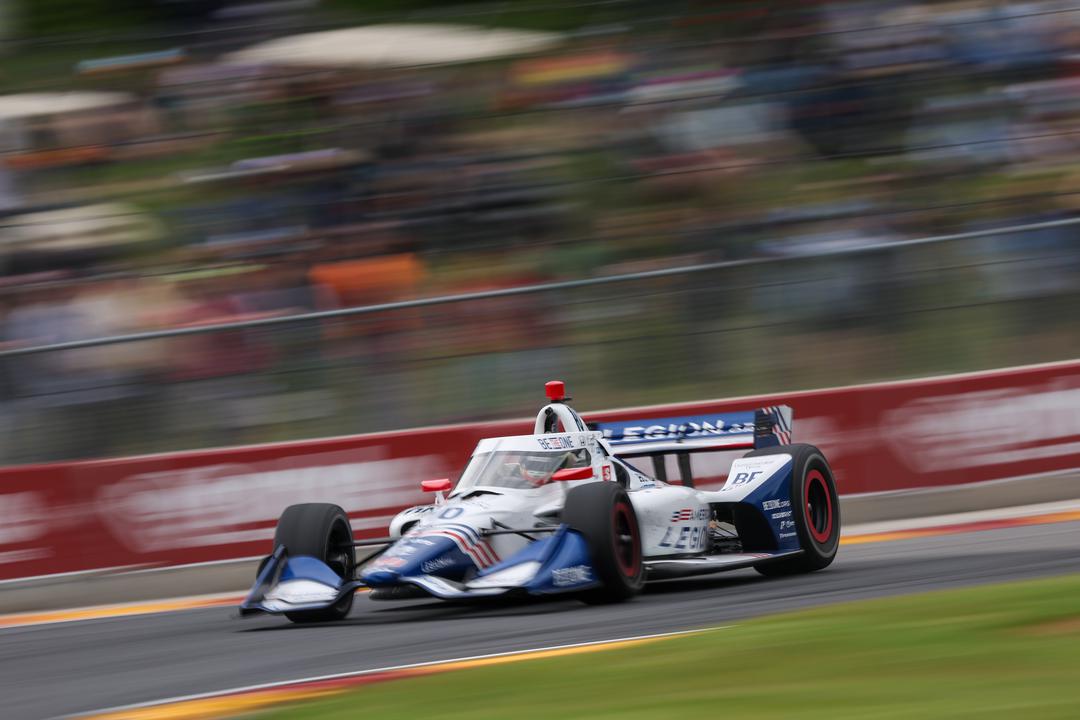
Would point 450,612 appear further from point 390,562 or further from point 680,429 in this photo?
point 680,429

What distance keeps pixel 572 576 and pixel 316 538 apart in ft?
4.99

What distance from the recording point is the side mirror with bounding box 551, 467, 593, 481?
27.0 ft

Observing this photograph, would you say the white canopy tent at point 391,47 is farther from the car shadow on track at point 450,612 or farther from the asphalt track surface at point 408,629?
the car shadow on track at point 450,612

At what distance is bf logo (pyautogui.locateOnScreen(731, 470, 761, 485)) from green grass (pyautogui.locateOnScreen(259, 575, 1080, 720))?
2.59 metres

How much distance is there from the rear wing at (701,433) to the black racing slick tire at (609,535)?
1336 mm

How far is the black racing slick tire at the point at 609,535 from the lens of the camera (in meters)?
7.74

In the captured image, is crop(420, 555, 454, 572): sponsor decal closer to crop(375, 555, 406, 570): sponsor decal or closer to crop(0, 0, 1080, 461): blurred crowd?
crop(375, 555, 406, 570): sponsor decal

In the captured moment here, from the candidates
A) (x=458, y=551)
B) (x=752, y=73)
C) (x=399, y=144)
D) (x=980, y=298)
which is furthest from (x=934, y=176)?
(x=458, y=551)

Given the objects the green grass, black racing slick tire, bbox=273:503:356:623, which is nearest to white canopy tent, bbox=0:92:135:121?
black racing slick tire, bbox=273:503:356:623

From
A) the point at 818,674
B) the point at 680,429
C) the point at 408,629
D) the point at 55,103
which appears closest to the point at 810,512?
the point at 680,429

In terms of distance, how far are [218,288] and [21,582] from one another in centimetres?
391

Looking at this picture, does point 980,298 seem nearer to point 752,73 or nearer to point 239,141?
point 752,73

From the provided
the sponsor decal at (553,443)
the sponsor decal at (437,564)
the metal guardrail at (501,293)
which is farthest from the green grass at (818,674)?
the metal guardrail at (501,293)

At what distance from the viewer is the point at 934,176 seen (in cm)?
1460
